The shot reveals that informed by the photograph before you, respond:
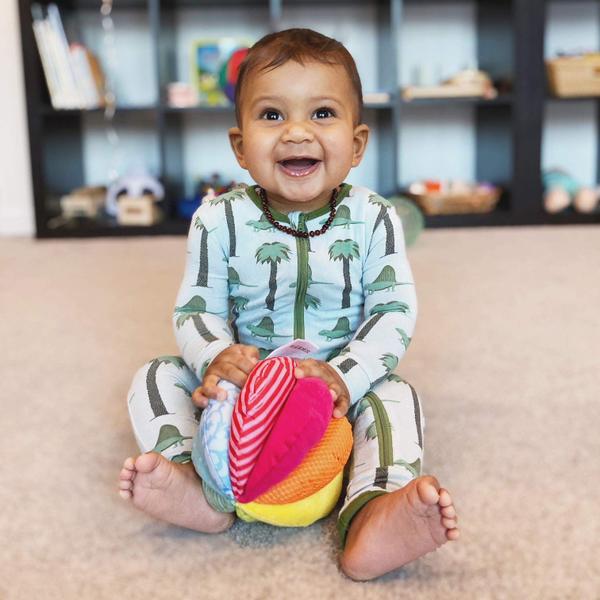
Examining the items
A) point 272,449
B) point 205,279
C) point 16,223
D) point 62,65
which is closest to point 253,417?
point 272,449

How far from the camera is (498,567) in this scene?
68 cm

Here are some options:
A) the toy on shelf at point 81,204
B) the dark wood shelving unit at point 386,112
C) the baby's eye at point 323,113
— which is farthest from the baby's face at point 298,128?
the toy on shelf at point 81,204

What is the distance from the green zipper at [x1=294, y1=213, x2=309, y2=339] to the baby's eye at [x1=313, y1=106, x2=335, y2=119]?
11 cm

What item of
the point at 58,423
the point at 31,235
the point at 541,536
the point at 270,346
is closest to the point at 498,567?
the point at 541,536

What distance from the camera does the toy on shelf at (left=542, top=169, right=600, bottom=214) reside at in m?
2.50

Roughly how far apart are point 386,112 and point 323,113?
1783mm

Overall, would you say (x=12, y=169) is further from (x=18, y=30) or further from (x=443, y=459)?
(x=443, y=459)

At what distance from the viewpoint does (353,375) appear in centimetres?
81

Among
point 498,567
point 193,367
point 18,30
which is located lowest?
point 498,567

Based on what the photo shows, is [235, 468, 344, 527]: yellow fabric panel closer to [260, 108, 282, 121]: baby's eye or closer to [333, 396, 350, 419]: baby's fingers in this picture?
[333, 396, 350, 419]: baby's fingers

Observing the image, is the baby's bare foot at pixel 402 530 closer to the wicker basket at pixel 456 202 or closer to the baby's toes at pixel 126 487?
the baby's toes at pixel 126 487

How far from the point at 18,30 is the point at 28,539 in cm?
211

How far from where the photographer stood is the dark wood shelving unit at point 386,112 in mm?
→ 2410

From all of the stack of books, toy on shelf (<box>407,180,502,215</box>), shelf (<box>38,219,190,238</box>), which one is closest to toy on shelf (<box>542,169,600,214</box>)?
toy on shelf (<box>407,180,502,215</box>)
